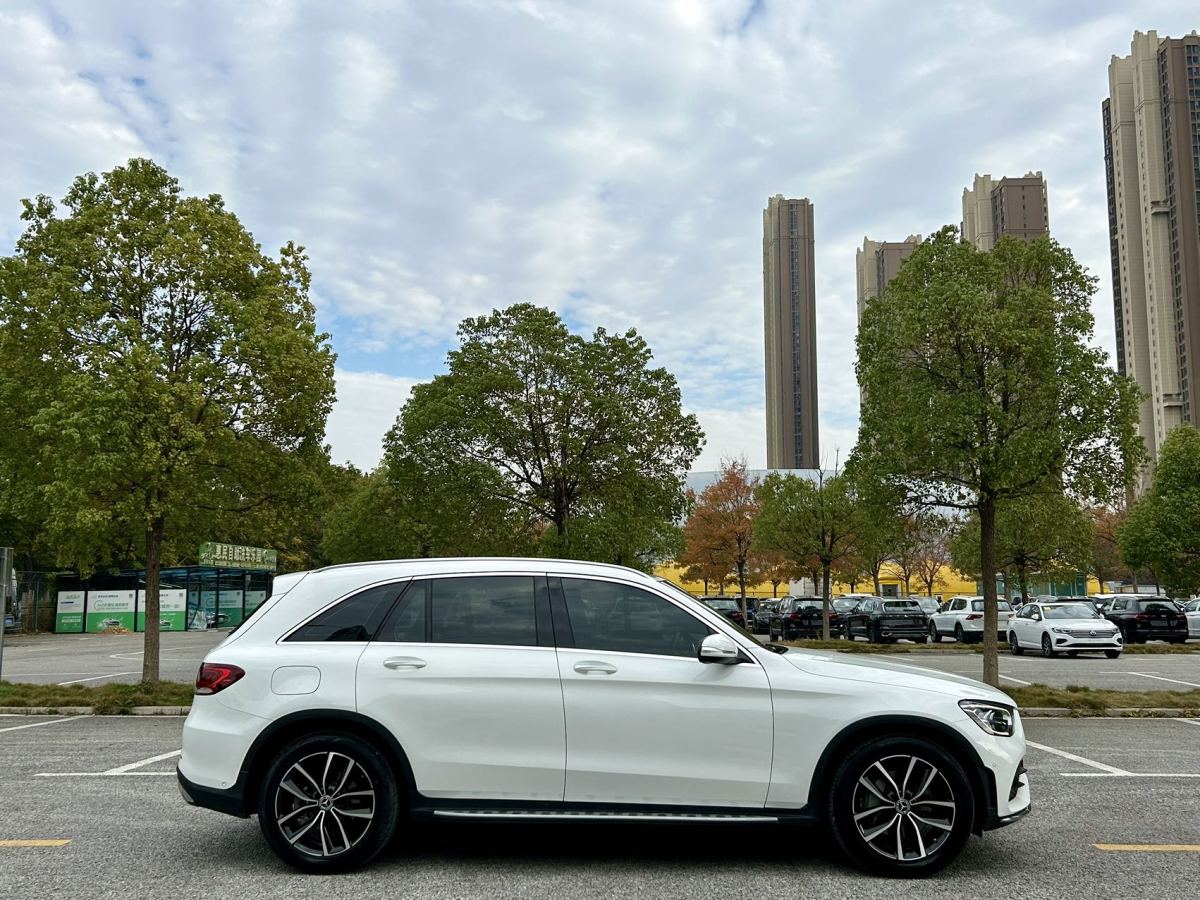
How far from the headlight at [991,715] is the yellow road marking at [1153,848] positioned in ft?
3.97

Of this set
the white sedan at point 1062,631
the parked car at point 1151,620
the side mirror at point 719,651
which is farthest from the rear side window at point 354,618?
the parked car at point 1151,620

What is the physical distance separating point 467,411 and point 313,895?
2160 cm

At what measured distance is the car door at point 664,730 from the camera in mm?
5285

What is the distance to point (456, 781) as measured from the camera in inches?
210

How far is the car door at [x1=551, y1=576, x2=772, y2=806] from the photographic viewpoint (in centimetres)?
529

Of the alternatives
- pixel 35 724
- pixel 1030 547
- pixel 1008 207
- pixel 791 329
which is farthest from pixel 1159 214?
pixel 35 724

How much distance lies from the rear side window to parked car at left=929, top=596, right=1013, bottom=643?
1190 inches

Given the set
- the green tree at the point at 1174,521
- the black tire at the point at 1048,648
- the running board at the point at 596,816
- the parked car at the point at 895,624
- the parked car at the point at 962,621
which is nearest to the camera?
the running board at the point at 596,816

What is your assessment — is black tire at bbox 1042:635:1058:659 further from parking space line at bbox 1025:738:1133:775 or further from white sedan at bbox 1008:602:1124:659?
parking space line at bbox 1025:738:1133:775

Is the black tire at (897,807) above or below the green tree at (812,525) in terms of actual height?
below

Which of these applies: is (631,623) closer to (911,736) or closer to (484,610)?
(484,610)

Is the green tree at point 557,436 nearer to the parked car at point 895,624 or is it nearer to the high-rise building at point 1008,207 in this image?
the parked car at point 895,624

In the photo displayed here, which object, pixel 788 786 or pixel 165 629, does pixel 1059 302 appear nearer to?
pixel 788 786

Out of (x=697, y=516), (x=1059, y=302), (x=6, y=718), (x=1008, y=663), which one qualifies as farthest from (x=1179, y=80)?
(x=6, y=718)
